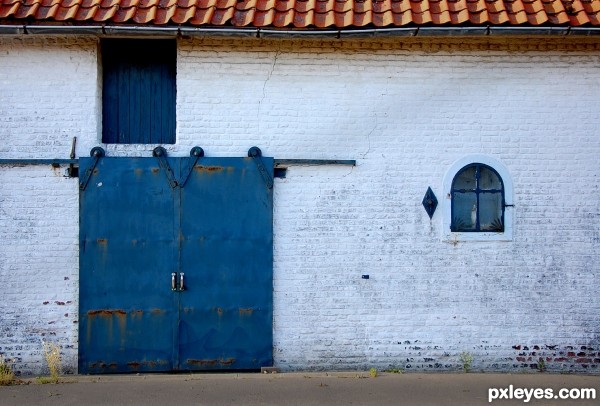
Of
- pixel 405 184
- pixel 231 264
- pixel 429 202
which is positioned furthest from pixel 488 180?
pixel 231 264

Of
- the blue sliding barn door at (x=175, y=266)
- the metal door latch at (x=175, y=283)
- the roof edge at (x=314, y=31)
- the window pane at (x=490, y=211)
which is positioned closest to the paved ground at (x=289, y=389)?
the blue sliding barn door at (x=175, y=266)

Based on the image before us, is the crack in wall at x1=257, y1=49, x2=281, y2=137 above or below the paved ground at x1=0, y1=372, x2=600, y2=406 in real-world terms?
above

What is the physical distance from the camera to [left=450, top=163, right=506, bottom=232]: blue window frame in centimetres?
932

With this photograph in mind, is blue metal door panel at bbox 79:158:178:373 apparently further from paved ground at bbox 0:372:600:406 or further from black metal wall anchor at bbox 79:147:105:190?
paved ground at bbox 0:372:600:406

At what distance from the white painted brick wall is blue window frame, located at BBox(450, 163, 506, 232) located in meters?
0.21

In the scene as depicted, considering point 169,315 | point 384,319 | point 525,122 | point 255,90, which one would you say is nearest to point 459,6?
point 525,122

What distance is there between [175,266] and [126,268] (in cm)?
57

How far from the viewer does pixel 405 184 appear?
9.26 meters

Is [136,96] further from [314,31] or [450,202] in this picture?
[450,202]

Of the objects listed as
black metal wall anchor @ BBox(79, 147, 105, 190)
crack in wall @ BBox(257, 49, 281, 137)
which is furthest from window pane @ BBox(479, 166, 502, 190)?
black metal wall anchor @ BBox(79, 147, 105, 190)

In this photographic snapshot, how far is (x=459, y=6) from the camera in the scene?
894 centimetres

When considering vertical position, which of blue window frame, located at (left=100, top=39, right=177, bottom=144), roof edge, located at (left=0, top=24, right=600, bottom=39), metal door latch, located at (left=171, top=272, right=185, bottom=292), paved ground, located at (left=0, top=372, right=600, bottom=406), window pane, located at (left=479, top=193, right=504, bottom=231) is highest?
roof edge, located at (left=0, top=24, right=600, bottom=39)

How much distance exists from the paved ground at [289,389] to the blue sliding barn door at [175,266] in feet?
1.06

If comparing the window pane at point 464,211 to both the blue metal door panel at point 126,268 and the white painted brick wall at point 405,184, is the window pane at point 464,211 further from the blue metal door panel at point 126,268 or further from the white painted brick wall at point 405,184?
the blue metal door panel at point 126,268
